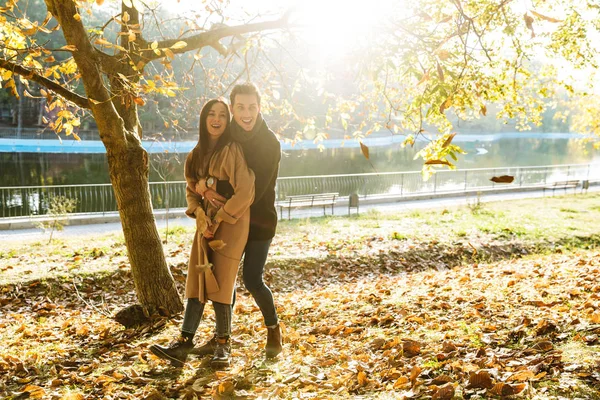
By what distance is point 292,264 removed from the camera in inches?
338

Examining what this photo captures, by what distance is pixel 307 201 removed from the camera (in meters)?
15.6

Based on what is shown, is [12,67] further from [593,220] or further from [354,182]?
[354,182]

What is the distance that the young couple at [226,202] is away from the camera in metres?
3.53

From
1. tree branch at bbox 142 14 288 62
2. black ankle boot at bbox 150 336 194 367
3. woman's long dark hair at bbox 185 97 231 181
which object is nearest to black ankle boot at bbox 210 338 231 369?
black ankle boot at bbox 150 336 194 367

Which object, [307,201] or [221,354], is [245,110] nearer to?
[221,354]

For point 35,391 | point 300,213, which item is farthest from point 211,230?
point 300,213

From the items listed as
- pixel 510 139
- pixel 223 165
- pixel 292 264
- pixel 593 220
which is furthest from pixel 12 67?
pixel 510 139

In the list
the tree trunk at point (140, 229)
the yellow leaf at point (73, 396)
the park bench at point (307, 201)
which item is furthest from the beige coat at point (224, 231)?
the park bench at point (307, 201)

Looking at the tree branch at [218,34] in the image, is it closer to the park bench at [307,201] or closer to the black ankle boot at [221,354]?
the black ankle boot at [221,354]

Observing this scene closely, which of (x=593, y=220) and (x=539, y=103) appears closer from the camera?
(x=539, y=103)

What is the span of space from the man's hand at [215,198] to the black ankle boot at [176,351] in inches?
43.8

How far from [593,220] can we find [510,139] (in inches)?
3305

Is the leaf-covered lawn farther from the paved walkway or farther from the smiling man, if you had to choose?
the paved walkway

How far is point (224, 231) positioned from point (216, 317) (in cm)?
72
